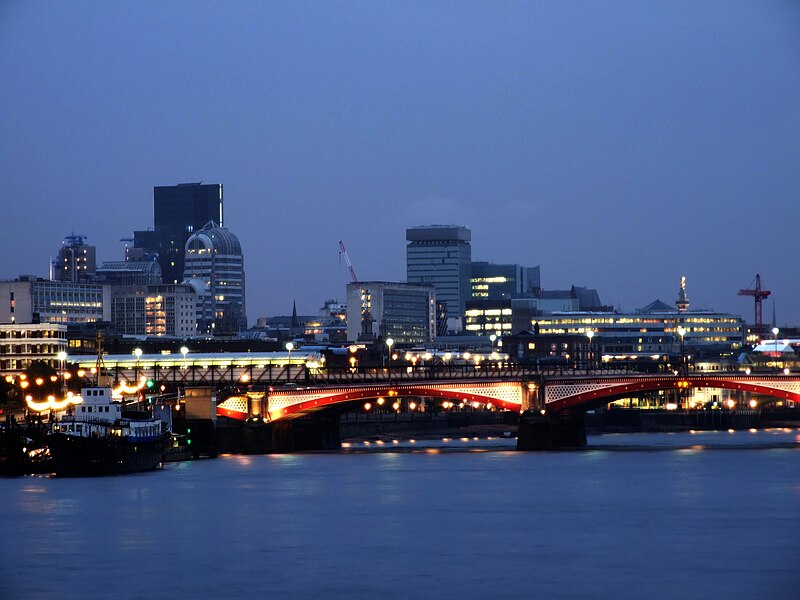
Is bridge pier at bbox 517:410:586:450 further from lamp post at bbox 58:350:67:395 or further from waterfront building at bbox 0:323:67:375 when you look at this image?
waterfront building at bbox 0:323:67:375

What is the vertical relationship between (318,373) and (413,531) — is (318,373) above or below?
above

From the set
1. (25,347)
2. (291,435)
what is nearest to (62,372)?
(25,347)

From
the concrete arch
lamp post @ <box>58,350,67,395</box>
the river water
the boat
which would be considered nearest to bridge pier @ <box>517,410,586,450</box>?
the concrete arch

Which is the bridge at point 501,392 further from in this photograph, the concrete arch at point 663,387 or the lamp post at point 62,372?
the lamp post at point 62,372

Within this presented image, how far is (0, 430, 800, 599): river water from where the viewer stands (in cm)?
5812

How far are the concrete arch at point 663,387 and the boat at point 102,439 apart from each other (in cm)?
2920

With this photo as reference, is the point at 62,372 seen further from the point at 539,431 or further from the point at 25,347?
the point at 539,431

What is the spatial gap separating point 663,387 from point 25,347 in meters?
62.0

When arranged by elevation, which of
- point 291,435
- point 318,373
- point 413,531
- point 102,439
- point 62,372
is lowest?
point 413,531

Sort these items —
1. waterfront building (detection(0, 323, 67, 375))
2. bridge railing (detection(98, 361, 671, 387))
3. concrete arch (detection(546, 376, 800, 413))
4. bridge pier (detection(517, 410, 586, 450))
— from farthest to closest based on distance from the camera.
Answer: waterfront building (detection(0, 323, 67, 375)), bridge railing (detection(98, 361, 671, 387)), bridge pier (detection(517, 410, 586, 450)), concrete arch (detection(546, 376, 800, 413))

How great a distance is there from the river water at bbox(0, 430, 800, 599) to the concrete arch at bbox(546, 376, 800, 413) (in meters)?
14.7

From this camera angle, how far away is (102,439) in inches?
3878

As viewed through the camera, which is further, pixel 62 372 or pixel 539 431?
pixel 62 372

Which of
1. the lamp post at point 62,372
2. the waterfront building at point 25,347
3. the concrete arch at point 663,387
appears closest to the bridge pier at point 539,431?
the concrete arch at point 663,387
